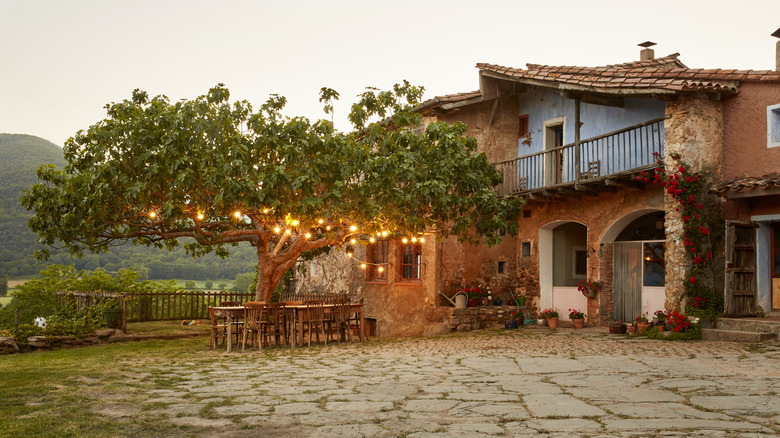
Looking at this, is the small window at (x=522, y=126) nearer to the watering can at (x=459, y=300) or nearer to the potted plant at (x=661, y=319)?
the watering can at (x=459, y=300)

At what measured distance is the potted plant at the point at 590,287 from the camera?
13.4 meters

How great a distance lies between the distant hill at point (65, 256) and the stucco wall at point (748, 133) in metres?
23.7

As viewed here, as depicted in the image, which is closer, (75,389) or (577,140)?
(75,389)

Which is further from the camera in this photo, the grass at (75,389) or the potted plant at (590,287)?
the potted plant at (590,287)

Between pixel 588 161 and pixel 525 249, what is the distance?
10.3 ft

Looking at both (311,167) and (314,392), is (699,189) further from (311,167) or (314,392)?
(314,392)

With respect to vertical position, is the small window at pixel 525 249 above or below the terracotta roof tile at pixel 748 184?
below

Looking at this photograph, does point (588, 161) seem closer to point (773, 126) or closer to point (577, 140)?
point (577, 140)

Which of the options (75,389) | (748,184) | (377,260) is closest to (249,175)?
(75,389)

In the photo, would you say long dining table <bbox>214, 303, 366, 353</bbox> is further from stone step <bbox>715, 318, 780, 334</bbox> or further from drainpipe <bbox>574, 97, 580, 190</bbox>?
stone step <bbox>715, 318, 780, 334</bbox>

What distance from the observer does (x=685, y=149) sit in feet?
35.9

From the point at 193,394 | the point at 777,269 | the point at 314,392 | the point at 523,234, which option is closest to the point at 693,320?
the point at 777,269

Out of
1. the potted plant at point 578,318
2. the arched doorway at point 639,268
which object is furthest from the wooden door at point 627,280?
the potted plant at point 578,318

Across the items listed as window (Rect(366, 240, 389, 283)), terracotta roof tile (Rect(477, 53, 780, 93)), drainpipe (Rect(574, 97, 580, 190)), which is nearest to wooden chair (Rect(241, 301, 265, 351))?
window (Rect(366, 240, 389, 283))
